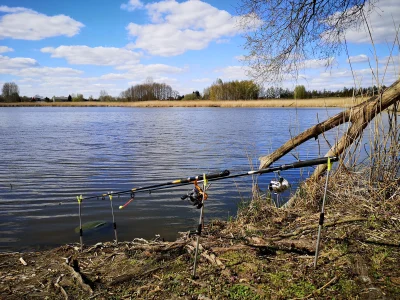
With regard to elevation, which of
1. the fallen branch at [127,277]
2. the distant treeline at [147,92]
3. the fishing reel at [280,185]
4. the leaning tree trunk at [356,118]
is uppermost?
the distant treeline at [147,92]

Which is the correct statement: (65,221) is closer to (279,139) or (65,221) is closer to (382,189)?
(382,189)

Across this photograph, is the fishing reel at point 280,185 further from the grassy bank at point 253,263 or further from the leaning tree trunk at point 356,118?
the leaning tree trunk at point 356,118

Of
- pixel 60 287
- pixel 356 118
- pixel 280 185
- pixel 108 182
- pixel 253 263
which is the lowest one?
pixel 108 182

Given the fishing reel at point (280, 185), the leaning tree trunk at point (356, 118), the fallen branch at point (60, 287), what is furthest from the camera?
the leaning tree trunk at point (356, 118)

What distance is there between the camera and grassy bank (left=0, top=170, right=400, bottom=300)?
3162 millimetres

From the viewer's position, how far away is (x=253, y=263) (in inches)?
144

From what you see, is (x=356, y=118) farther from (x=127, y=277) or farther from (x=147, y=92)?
(x=147, y=92)

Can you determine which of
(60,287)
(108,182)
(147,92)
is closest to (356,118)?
(60,287)

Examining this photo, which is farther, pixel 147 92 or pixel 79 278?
pixel 147 92

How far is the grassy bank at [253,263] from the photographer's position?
316 centimetres

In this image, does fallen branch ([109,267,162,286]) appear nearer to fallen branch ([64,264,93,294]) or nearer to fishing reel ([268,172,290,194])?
fallen branch ([64,264,93,294])

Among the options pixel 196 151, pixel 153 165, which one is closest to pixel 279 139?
pixel 196 151

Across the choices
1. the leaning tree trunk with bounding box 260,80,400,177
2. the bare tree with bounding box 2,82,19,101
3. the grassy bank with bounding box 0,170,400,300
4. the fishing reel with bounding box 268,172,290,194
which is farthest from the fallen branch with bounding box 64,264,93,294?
the bare tree with bounding box 2,82,19,101

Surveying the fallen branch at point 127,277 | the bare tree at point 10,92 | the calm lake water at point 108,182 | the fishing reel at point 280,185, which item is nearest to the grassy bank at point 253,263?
the fallen branch at point 127,277
